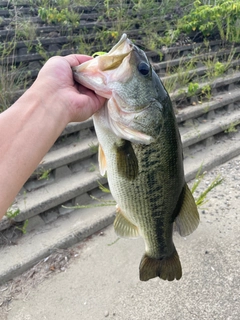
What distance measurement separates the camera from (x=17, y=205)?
3.16 m

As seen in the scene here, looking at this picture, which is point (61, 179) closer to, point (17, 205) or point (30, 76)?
point (17, 205)

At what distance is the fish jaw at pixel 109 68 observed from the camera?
1365mm

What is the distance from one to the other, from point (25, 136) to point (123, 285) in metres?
1.81

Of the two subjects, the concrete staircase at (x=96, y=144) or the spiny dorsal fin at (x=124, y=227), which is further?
the concrete staircase at (x=96, y=144)

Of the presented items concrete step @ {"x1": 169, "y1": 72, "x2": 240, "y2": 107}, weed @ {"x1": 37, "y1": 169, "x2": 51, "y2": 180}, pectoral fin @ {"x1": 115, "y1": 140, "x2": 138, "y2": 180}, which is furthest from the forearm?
concrete step @ {"x1": 169, "y1": 72, "x2": 240, "y2": 107}

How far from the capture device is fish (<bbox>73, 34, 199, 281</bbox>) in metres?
1.38

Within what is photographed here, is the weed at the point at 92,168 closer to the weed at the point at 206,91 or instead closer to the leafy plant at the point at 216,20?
the weed at the point at 206,91

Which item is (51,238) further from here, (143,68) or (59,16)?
(59,16)

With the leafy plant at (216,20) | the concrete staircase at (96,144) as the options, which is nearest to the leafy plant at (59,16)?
the concrete staircase at (96,144)

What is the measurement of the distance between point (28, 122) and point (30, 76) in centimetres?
283

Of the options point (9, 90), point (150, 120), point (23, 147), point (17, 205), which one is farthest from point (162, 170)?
point (9, 90)

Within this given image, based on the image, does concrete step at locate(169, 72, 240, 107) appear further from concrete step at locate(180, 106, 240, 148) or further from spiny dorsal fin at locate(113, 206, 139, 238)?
spiny dorsal fin at locate(113, 206, 139, 238)

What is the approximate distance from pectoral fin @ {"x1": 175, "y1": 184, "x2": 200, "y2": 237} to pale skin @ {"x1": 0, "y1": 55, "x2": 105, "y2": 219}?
2.01ft

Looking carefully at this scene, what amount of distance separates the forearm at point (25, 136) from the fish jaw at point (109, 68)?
0.22 m
